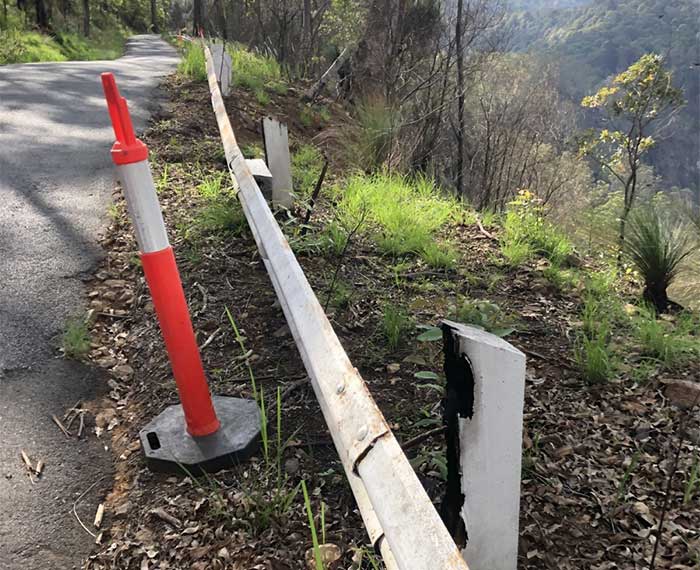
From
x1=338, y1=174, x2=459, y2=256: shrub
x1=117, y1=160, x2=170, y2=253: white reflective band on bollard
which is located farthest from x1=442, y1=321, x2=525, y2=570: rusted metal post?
x1=338, y1=174, x2=459, y2=256: shrub

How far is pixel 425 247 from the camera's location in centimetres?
413

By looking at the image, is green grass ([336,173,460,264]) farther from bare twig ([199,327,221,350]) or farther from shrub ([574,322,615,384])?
bare twig ([199,327,221,350])

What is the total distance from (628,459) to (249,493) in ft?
4.94

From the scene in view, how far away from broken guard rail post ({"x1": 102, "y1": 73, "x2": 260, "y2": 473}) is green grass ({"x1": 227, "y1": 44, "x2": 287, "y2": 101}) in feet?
22.1

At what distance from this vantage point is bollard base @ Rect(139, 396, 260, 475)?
2229mm

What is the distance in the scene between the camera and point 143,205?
2.03 m

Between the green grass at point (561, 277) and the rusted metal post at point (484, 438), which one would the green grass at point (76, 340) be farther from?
the green grass at point (561, 277)

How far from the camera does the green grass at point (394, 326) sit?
9.86 feet

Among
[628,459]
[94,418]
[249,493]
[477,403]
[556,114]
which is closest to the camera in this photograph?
[477,403]

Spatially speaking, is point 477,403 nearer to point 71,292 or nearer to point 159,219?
point 159,219

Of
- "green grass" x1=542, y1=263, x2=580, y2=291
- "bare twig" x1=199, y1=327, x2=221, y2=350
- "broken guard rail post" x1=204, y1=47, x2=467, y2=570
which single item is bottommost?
"green grass" x1=542, y1=263, x2=580, y2=291

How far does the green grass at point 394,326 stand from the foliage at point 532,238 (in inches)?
53.9

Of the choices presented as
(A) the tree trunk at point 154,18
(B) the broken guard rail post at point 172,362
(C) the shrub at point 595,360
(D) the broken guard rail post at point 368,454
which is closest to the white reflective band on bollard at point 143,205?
(B) the broken guard rail post at point 172,362

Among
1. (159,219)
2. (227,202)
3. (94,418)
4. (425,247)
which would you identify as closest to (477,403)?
(159,219)
